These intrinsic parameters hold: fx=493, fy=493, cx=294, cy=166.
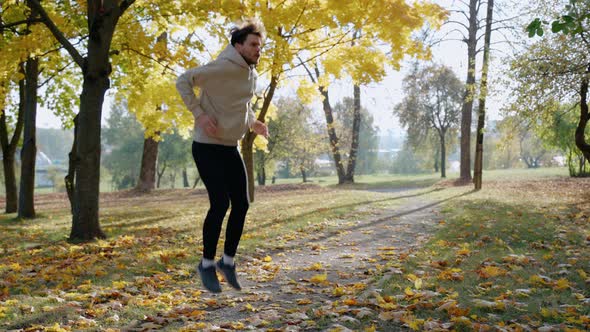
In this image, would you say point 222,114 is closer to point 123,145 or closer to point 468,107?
point 468,107

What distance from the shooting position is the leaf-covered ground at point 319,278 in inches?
158

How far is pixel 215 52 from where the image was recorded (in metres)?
→ 13.5

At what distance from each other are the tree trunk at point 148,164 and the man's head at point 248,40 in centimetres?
2020

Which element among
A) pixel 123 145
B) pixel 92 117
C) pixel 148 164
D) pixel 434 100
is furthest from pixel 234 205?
pixel 123 145

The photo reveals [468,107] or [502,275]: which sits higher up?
[468,107]

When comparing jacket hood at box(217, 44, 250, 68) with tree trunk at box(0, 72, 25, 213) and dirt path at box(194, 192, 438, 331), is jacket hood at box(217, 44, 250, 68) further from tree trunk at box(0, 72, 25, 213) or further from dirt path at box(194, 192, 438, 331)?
tree trunk at box(0, 72, 25, 213)

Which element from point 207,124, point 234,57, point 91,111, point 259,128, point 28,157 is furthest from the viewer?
point 28,157

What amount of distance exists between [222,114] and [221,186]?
61 centimetres

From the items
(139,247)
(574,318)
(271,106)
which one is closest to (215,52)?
(271,106)

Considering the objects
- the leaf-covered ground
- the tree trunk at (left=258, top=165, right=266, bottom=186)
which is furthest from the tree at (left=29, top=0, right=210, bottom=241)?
the tree trunk at (left=258, top=165, right=266, bottom=186)

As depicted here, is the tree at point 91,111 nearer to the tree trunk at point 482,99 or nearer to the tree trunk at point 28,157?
the tree trunk at point 28,157

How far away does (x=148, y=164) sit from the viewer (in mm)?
24359

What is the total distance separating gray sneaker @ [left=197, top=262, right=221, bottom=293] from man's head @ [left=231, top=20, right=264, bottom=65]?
1874 mm

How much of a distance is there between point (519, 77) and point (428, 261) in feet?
34.3
